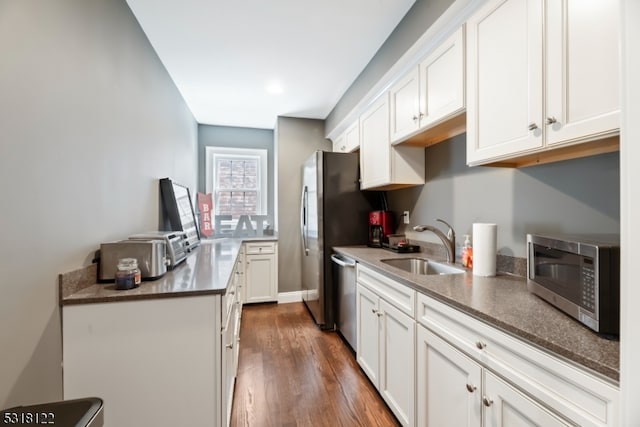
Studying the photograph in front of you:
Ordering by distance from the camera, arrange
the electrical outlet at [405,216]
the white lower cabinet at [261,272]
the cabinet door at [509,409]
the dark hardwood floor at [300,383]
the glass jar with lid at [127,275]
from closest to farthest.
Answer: the cabinet door at [509,409], the glass jar with lid at [127,275], the dark hardwood floor at [300,383], the electrical outlet at [405,216], the white lower cabinet at [261,272]

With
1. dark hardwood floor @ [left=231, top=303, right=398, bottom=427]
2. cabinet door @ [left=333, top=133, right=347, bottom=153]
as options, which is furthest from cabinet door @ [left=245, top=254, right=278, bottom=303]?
cabinet door @ [left=333, top=133, right=347, bottom=153]

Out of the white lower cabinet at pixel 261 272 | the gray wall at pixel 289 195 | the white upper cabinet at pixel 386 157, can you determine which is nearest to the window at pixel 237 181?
the gray wall at pixel 289 195

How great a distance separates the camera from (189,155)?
3701 mm

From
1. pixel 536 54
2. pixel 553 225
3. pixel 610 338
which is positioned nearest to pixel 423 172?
pixel 553 225

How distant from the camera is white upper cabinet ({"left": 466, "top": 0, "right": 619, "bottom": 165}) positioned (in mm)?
926

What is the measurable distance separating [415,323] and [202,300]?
106cm

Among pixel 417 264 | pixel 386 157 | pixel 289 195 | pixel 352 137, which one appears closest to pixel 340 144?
pixel 352 137

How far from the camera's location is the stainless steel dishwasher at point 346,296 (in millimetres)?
2385

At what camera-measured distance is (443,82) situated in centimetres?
167

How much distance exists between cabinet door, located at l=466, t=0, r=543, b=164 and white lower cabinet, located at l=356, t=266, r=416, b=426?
838 millimetres

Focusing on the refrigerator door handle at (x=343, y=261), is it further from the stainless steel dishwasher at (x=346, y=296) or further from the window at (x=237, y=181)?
the window at (x=237, y=181)

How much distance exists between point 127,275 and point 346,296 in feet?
5.62

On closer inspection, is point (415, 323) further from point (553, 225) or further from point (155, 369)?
point (155, 369)

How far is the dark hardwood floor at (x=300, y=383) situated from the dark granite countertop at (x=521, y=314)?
35.1 inches
